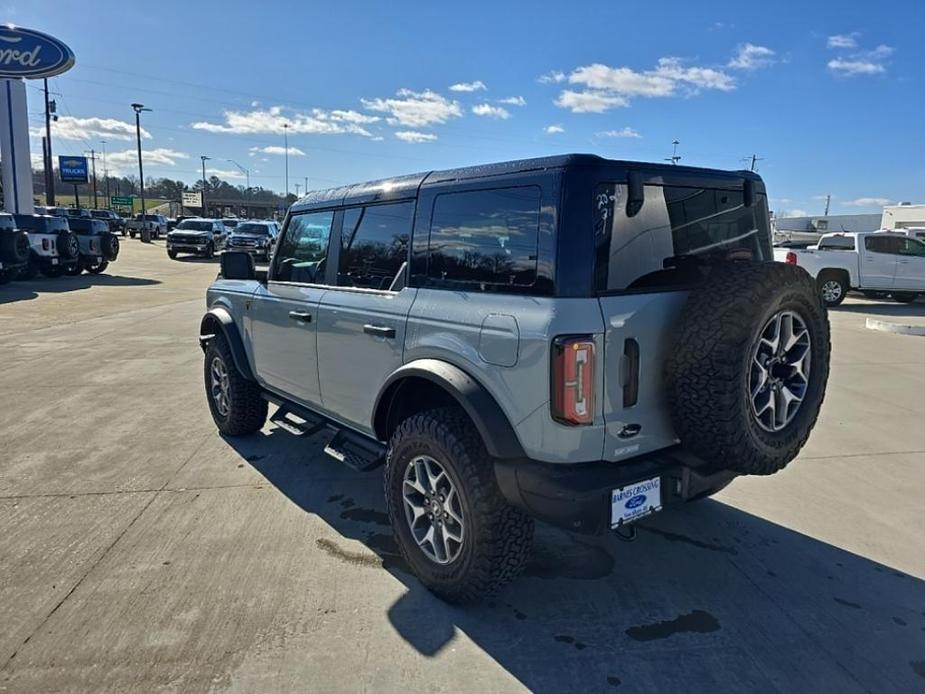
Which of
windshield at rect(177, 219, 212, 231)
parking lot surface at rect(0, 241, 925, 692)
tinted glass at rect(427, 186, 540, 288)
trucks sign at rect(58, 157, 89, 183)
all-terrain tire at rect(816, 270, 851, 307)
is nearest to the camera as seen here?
parking lot surface at rect(0, 241, 925, 692)

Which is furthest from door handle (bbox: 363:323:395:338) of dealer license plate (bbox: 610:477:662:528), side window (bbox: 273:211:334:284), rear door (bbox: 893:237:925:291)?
rear door (bbox: 893:237:925:291)

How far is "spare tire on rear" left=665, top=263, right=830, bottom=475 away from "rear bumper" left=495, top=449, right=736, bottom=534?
258 mm

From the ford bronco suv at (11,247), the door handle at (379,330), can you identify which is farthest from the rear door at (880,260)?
the ford bronco suv at (11,247)

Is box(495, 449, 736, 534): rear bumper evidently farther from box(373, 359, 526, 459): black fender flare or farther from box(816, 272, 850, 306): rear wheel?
box(816, 272, 850, 306): rear wheel

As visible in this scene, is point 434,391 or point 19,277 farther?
point 19,277

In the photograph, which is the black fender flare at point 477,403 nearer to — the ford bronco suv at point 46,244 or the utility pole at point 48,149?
the ford bronco suv at point 46,244

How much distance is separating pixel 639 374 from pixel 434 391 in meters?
1.03

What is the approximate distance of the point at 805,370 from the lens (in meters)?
2.70

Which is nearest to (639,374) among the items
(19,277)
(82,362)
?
(82,362)

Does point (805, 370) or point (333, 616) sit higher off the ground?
point (805, 370)

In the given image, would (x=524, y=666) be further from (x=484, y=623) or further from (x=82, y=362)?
(x=82, y=362)

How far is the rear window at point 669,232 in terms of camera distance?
2461 millimetres

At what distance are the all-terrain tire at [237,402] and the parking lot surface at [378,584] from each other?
0.14 m

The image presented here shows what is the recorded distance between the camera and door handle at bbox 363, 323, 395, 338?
3.06 metres
